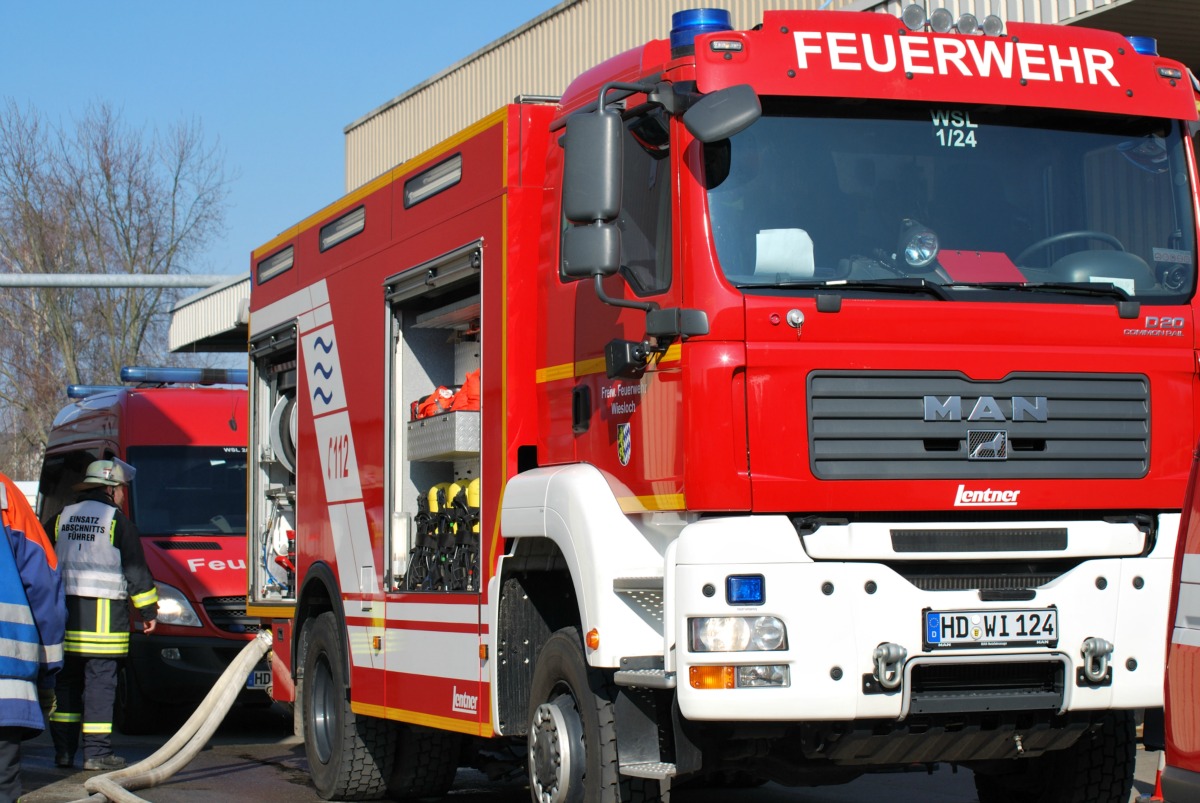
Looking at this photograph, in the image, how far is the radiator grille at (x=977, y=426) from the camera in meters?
5.67

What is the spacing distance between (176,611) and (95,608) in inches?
81.3

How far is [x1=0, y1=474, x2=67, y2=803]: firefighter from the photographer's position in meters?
6.62

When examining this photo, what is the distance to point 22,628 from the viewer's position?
6.82 meters

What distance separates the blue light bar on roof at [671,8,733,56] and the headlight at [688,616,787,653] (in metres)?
2.01

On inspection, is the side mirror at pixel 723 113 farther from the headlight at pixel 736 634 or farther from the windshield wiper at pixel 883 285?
the headlight at pixel 736 634

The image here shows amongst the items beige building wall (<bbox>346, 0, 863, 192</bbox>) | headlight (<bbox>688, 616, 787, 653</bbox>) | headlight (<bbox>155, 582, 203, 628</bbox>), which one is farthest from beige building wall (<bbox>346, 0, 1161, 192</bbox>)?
headlight (<bbox>688, 616, 787, 653</bbox>)

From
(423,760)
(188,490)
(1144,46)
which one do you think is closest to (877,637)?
(1144,46)

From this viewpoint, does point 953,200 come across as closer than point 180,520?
Yes

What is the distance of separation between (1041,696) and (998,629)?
0.28 m

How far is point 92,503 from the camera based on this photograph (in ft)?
36.5

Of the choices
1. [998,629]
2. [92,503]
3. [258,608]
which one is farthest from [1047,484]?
[92,503]

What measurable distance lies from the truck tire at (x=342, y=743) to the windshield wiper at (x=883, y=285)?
408 centimetres

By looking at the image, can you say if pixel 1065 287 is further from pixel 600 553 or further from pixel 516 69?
pixel 516 69

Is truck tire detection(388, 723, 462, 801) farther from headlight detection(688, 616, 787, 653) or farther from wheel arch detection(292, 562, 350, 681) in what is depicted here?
Result: headlight detection(688, 616, 787, 653)
